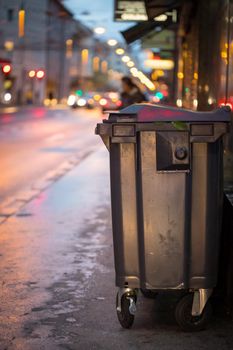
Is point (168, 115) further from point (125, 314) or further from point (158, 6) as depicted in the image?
point (158, 6)

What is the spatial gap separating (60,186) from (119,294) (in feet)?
28.3

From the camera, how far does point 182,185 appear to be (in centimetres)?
517

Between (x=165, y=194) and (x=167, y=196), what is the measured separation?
0.02 meters

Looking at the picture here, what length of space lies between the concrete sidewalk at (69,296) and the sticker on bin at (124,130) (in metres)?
1.38

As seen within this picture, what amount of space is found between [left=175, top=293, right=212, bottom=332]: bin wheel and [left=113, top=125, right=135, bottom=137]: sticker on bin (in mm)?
1203

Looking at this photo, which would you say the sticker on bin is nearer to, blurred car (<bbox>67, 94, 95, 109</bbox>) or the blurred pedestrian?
the blurred pedestrian

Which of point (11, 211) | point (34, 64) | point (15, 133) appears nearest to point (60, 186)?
point (11, 211)

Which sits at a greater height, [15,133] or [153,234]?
[153,234]

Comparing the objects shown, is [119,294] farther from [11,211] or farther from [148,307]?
[11,211]

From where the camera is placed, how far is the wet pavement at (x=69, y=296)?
5.15 meters

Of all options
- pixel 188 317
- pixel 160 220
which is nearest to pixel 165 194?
pixel 160 220

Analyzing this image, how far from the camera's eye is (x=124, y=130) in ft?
17.0

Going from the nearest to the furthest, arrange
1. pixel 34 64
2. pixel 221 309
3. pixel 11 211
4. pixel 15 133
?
pixel 221 309, pixel 11 211, pixel 15 133, pixel 34 64

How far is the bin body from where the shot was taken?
516 centimetres
